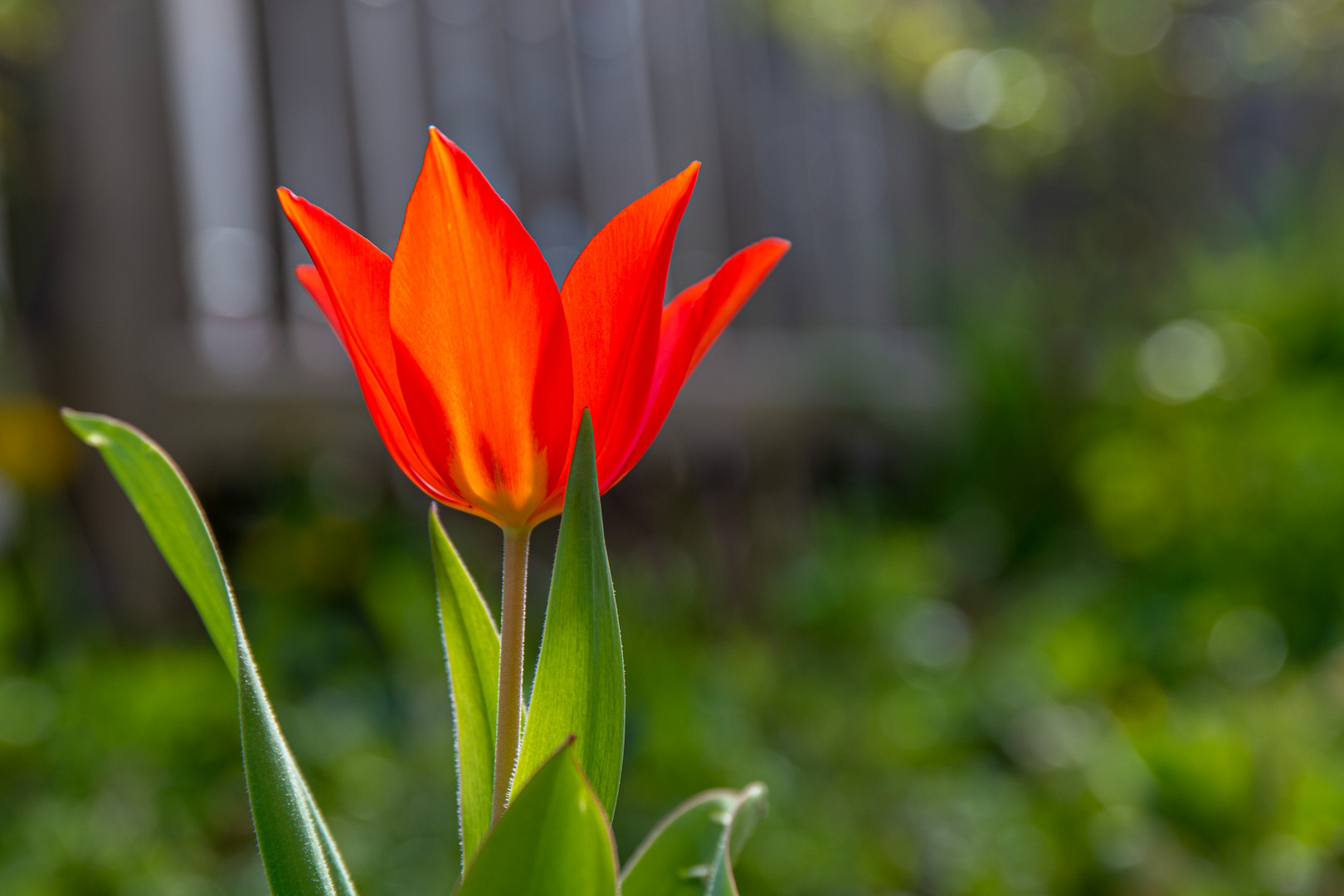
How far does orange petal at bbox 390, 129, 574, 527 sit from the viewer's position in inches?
10.6

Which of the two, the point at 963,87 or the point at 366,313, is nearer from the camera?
the point at 366,313

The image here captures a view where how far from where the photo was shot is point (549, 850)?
0.24 metres

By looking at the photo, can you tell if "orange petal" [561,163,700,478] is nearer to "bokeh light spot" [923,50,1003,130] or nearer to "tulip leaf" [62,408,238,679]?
"tulip leaf" [62,408,238,679]

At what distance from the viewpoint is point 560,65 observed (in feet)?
7.61

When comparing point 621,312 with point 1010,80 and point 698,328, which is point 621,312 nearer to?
point 698,328

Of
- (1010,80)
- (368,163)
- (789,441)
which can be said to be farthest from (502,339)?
(1010,80)

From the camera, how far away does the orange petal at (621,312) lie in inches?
10.7

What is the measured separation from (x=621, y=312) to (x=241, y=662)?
0.13 metres

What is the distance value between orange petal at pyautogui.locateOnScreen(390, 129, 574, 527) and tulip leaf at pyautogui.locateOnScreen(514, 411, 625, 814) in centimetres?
3

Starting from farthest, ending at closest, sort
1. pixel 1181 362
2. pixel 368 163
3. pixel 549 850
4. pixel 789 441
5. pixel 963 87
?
1. pixel 963 87
2. pixel 789 441
3. pixel 1181 362
4. pixel 368 163
5. pixel 549 850

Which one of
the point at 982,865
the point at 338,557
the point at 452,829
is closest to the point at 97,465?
the point at 338,557

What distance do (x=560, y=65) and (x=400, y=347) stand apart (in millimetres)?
2202

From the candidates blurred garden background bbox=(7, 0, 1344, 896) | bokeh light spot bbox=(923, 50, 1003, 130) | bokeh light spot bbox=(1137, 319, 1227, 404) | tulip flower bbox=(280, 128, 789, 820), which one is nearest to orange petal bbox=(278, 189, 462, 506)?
tulip flower bbox=(280, 128, 789, 820)

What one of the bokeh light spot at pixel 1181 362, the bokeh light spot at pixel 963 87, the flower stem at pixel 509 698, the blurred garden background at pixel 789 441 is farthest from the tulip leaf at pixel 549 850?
the bokeh light spot at pixel 963 87
